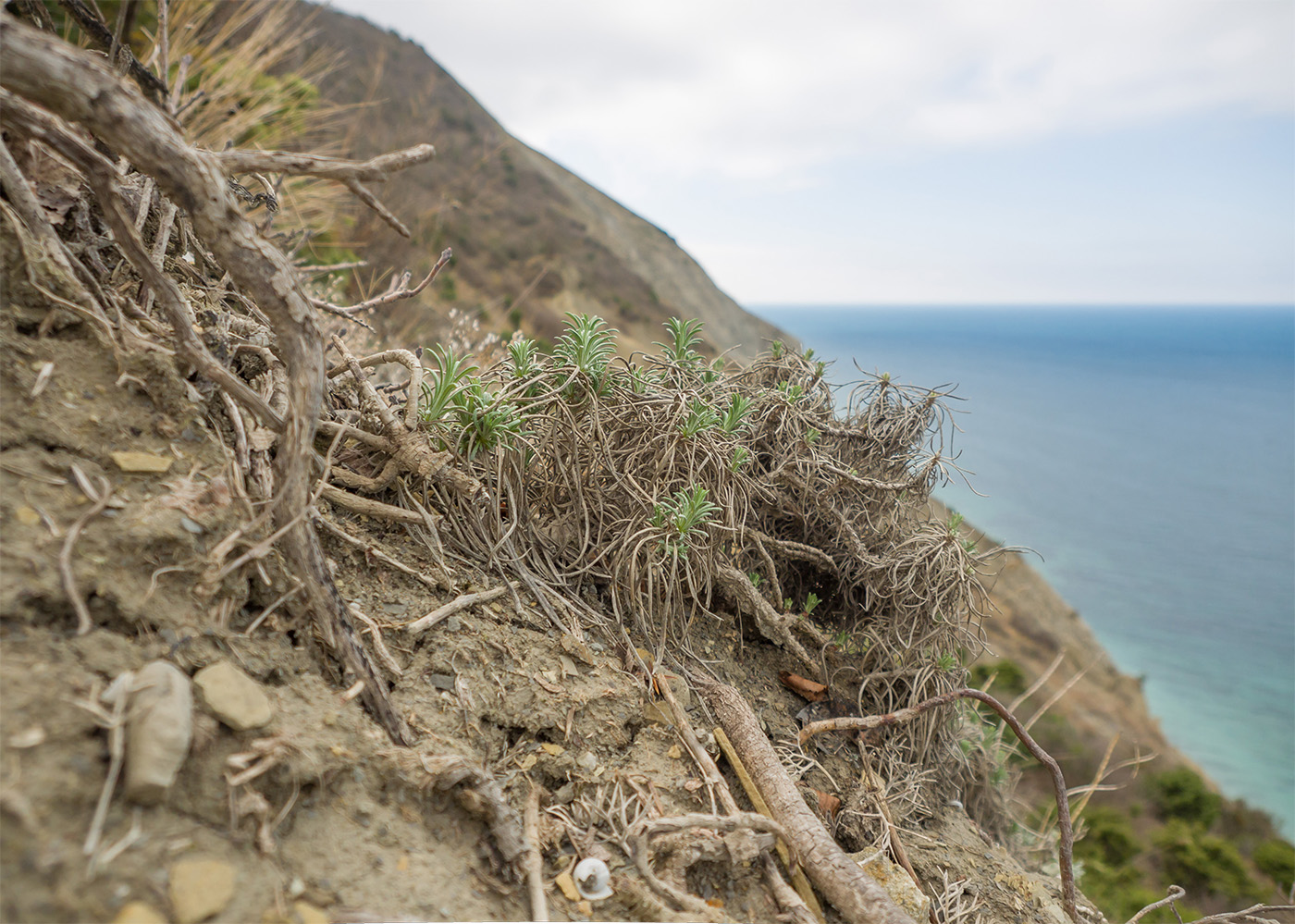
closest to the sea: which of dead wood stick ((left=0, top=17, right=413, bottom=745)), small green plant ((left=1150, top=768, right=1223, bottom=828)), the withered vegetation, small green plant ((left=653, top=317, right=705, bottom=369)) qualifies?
the withered vegetation

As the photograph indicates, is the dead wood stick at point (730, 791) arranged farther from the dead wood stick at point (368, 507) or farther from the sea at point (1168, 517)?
the sea at point (1168, 517)

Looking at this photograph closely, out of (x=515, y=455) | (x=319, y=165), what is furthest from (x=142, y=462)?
(x=515, y=455)

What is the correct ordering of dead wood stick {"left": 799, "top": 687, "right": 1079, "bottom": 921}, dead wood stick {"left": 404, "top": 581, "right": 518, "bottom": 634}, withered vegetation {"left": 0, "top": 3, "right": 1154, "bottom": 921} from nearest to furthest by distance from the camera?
withered vegetation {"left": 0, "top": 3, "right": 1154, "bottom": 921} < dead wood stick {"left": 404, "top": 581, "right": 518, "bottom": 634} < dead wood stick {"left": 799, "top": 687, "right": 1079, "bottom": 921}

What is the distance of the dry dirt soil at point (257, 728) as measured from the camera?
115 cm

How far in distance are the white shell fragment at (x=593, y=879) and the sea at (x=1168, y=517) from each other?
2.30 metres

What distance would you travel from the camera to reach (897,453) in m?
3.34

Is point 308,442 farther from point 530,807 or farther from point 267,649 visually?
point 530,807

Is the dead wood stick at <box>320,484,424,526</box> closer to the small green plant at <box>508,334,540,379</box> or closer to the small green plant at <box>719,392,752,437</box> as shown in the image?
the small green plant at <box>508,334,540,379</box>

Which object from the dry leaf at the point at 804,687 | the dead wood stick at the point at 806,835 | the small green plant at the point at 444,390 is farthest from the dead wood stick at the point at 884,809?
the small green plant at the point at 444,390

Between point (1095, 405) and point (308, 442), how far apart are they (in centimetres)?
10515

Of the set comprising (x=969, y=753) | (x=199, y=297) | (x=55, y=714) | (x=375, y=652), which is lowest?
(x=969, y=753)

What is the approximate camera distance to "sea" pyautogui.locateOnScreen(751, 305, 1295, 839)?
85.9 feet

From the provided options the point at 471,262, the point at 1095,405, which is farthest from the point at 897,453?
the point at 1095,405

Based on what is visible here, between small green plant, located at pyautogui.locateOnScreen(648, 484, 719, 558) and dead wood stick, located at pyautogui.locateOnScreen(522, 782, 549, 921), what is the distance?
0.91 meters
